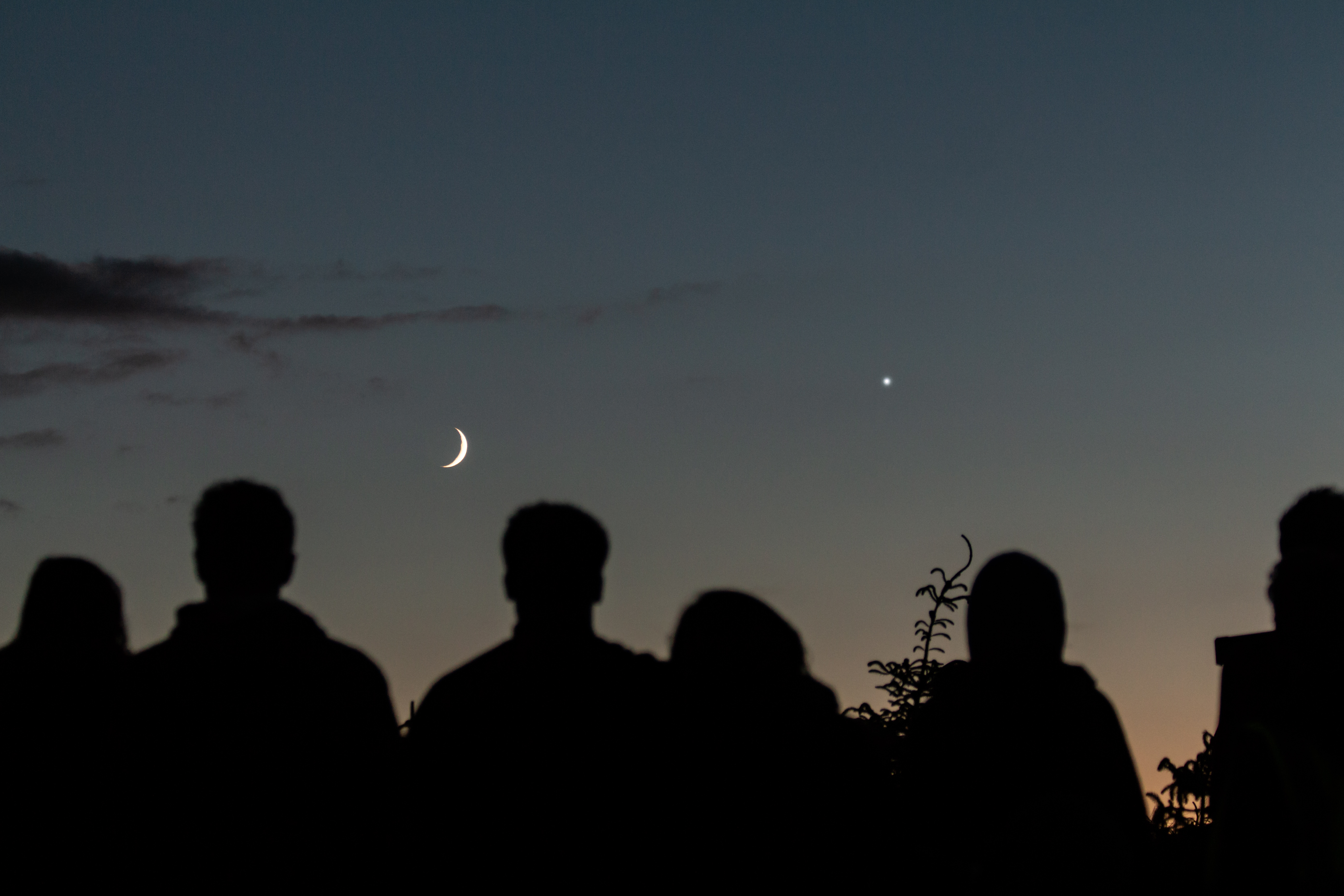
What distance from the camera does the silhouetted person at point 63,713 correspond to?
383 cm

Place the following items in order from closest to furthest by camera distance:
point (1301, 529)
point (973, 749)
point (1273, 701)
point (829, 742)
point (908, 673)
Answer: point (1273, 701) < point (973, 749) < point (829, 742) < point (1301, 529) < point (908, 673)

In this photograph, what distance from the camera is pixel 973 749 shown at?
3.67 m

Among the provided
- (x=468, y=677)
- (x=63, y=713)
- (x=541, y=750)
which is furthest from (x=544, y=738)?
(x=63, y=713)

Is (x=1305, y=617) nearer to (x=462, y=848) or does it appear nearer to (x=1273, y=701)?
(x=1273, y=701)

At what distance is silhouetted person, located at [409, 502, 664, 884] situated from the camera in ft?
12.1

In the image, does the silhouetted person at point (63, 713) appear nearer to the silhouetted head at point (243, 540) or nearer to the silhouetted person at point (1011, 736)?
the silhouetted head at point (243, 540)

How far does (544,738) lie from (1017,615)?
1.37 metres

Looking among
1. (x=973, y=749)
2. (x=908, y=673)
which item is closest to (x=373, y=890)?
(x=973, y=749)

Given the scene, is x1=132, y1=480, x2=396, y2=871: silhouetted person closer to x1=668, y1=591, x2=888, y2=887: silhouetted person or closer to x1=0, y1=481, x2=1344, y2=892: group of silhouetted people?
x1=0, y1=481, x2=1344, y2=892: group of silhouetted people

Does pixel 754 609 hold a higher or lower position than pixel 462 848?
higher

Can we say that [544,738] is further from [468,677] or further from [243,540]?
[243,540]

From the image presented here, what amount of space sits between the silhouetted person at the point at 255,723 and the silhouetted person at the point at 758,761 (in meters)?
0.91

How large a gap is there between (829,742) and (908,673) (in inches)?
172

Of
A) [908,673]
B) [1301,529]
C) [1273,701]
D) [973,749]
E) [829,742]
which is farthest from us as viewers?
[908,673]
